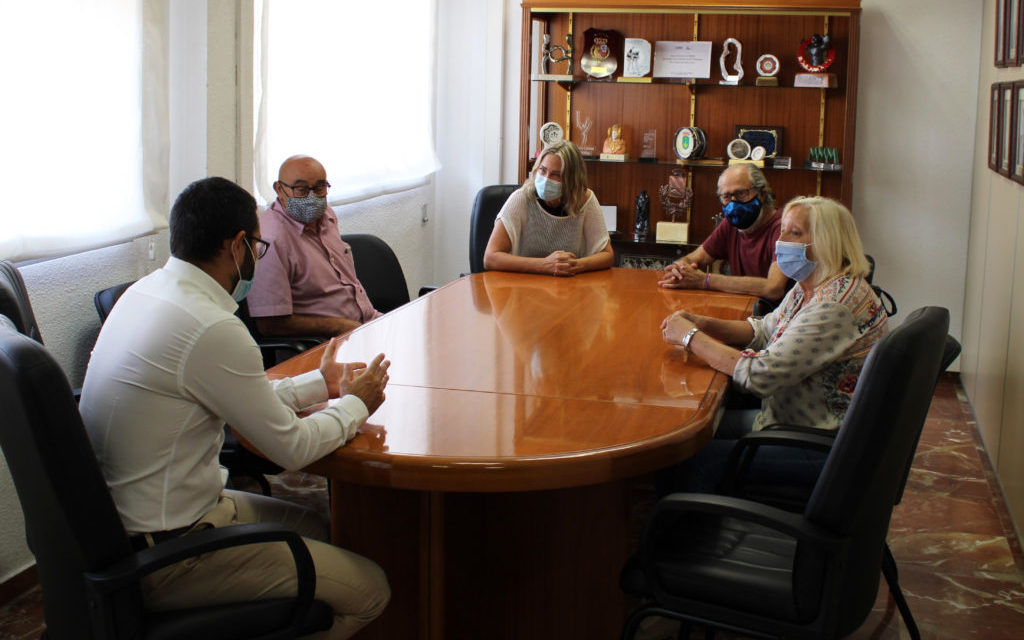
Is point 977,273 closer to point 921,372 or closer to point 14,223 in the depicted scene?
point 921,372

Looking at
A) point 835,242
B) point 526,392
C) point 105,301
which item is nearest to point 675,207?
point 835,242

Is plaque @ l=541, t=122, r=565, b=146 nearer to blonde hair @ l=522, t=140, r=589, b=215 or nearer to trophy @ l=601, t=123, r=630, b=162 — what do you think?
trophy @ l=601, t=123, r=630, b=162

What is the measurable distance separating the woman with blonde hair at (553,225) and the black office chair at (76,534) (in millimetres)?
2471

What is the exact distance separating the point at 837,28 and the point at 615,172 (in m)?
1.39

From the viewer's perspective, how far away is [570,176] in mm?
4266

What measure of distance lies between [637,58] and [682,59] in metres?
0.24

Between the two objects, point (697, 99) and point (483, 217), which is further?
point (697, 99)

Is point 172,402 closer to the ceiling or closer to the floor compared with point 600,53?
closer to the floor

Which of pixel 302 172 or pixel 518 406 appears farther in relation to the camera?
pixel 302 172

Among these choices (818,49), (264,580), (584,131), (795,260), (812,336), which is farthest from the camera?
(584,131)

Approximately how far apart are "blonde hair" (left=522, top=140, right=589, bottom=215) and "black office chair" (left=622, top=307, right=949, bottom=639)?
7.68ft

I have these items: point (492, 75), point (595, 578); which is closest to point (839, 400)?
point (595, 578)

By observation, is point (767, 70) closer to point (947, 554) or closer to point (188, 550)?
point (947, 554)

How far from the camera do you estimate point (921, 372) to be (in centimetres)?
182
